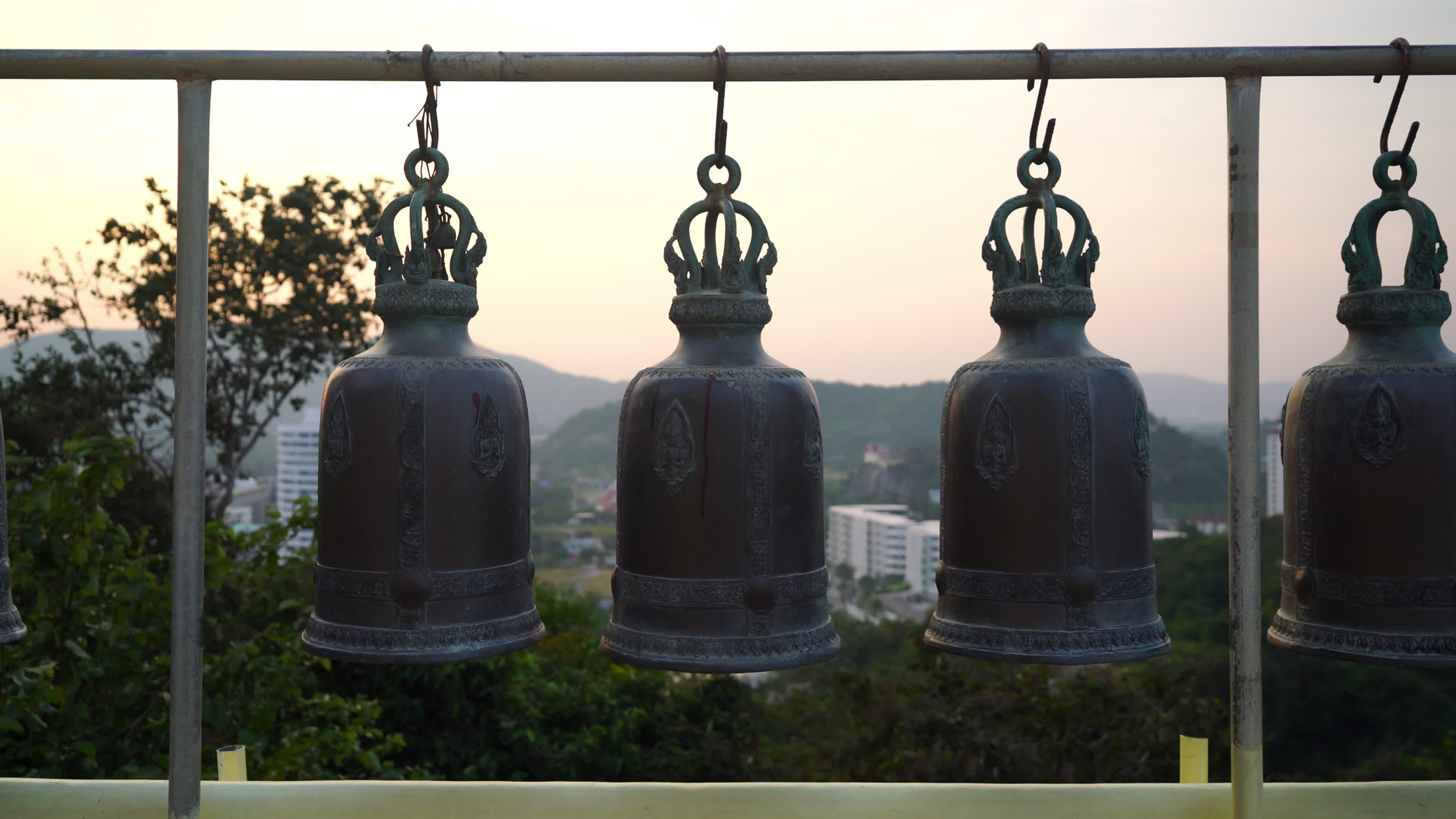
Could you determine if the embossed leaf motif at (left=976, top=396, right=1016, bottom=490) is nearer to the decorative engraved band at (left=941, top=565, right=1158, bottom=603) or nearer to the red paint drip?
the decorative engraved band at (left=941, top=565, right=1158, bottom=603)

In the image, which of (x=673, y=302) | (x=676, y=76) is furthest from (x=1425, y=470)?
(x=676, y=76)

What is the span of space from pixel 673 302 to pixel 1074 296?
3.04ft

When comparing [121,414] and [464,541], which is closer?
[464,541]

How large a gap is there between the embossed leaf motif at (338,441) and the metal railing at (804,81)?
1.47ft

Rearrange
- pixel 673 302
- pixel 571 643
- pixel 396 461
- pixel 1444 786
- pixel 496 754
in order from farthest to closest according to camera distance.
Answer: pixel 571 643 → pixel 496 754 → pixel 1444 786 → pixel 673 302 → pixel 396 461

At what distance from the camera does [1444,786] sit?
3.02 m

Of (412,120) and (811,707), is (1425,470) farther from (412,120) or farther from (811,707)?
(811,707)

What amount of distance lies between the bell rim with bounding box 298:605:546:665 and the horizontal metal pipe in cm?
131

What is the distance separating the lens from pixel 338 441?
93.4 inches

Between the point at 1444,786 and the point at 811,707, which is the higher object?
the point at 1444,786

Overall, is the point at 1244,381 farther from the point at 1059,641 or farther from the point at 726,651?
the point at 726,651

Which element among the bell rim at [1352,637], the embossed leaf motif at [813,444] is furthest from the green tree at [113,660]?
the bell rim at [1352,637]

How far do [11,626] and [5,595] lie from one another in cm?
9

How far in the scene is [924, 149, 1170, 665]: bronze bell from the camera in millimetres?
2375
